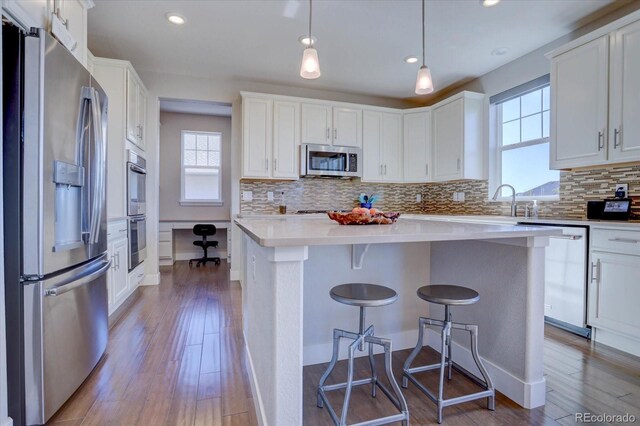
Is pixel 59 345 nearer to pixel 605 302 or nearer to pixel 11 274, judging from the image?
pixel 11 274

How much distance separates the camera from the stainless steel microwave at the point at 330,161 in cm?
414

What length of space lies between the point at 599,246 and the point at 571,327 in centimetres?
72

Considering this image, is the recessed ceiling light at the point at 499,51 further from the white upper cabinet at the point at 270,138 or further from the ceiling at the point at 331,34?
the white upper cabinet at the point at 270,138

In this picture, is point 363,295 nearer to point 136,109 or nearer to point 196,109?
point 136,109

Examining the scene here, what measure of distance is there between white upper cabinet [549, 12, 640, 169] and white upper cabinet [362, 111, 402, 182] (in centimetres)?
200

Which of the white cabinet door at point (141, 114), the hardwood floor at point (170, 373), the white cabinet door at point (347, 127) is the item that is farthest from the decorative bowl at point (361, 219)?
the white cabinet door at point (141, 114)

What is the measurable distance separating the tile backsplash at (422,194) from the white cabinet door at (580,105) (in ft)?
1.05

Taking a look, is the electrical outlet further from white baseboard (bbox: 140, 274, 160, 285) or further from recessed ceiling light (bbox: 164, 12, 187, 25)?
white baseboard (bbox: 140, 274, 160, 285)

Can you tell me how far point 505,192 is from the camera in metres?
3.82

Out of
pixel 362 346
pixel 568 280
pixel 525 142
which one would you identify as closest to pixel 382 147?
pixel 525 142

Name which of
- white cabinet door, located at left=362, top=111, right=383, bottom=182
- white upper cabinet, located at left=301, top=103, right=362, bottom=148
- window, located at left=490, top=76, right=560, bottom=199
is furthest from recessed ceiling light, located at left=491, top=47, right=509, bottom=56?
white upper cabinet, located at left=301, top=103, right=362, bottom=148

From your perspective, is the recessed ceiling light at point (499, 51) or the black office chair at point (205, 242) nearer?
the recessed ceiling light at point (499, 51)

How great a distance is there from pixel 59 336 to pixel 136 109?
280 cm

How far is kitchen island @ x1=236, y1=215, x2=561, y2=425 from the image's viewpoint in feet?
3.80
